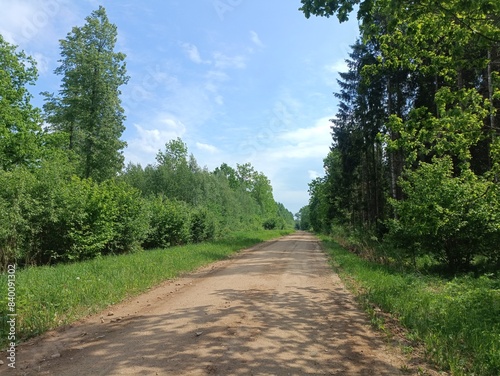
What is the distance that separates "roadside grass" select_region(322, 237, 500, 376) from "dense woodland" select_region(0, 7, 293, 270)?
1168 cm

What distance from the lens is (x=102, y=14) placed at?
31156mm

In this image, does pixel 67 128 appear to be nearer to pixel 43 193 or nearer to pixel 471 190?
pixel 43 193

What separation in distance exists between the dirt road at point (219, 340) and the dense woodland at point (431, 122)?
173 inches

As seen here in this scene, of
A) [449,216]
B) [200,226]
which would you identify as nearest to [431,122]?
[449,216]

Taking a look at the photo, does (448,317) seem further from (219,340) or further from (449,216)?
(449,216)

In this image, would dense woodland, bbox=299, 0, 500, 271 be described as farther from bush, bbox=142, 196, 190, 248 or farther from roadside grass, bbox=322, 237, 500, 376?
bush, bbox=142, 196, 190, 248

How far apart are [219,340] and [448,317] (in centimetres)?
436

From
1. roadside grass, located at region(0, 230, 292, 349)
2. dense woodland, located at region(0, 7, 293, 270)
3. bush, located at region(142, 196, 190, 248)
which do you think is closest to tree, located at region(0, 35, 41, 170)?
dense woodland, located at region(0, 7, 293, 270)

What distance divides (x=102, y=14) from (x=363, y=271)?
101 ft

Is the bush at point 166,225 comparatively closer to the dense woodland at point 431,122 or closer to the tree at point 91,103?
the tree at point 91,103

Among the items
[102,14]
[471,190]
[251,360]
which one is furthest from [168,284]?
[102,14]

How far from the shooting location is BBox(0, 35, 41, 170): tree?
24.5m

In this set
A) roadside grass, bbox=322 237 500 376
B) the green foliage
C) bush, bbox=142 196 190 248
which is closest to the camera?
roadside grass, bbox=322 237 500 376

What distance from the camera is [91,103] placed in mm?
29609
